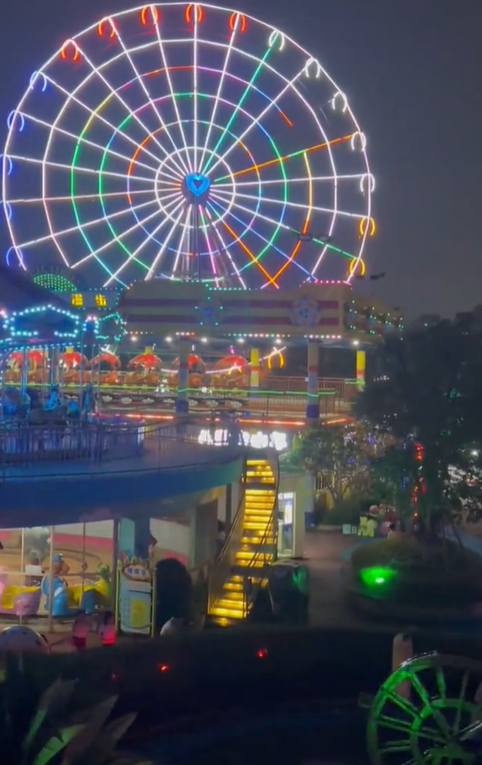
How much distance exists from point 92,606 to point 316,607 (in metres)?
4.05

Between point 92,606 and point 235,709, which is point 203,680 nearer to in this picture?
point 235,709

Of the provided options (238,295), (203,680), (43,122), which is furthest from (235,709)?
A: (43,122)

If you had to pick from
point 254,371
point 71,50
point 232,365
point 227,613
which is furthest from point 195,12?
point 227,613

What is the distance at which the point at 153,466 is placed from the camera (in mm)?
13664

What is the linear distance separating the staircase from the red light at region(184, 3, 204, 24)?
18.2 meters

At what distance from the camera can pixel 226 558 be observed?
1543 centimetres

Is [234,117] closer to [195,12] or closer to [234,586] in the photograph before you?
[195,12]

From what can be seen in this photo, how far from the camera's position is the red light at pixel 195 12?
2973 centimetres

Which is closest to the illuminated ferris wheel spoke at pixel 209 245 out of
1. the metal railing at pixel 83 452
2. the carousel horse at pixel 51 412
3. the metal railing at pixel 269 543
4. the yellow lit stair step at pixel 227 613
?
the carousel horse at pixel 51 412

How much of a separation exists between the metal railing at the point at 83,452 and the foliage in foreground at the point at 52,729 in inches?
153

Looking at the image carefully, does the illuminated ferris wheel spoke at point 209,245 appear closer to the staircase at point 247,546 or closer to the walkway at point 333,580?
the walkway at point 333,580

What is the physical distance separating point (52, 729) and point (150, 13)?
2585 centimetres

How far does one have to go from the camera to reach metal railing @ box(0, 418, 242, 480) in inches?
494

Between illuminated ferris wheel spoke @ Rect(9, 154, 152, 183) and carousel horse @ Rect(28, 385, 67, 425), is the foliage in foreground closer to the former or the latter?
carousel horse @ Rect(28, 385, 67, 425)
